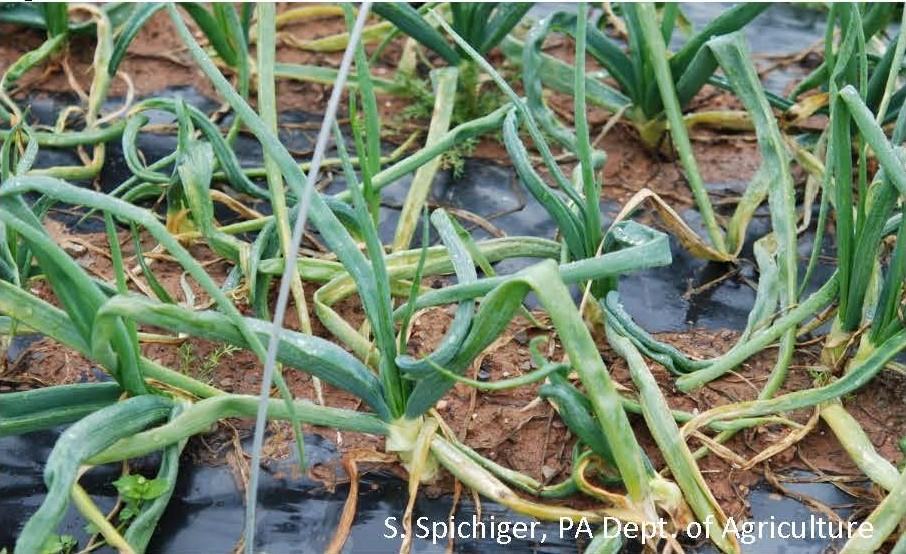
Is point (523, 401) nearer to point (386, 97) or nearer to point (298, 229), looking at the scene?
point (298, 229)

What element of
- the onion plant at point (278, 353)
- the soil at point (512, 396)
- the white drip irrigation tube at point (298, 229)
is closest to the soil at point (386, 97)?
the soil at point (512, 396)

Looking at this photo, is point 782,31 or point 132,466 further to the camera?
point 782,31

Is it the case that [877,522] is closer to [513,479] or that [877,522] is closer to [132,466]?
[513,479]

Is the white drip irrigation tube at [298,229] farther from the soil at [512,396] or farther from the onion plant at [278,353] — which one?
the soil at [512,396]

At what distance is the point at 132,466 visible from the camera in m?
1.49

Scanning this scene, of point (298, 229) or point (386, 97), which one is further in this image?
point (386, 97)

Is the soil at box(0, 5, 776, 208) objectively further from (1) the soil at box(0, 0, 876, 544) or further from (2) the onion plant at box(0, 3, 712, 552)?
(2) the onion plant at box(0, 3, 712, 552)

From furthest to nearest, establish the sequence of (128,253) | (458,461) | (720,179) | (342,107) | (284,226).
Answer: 1. (342,107)
2. (720,179)
3. (128,253)
4. (284,226)
5. (458,461)

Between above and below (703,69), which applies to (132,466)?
below

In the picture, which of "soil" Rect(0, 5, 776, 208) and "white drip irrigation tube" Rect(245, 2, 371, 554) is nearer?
"white drip irrigation tube" Rect(245, 2, 371, 554)

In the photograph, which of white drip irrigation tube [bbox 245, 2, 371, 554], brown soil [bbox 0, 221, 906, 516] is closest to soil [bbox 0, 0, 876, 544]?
brown soil [bbox 0, 221, 906, 516]

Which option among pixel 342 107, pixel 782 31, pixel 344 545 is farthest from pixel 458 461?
pixel 782 31

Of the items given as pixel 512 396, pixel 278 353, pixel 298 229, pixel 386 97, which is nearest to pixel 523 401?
pixel 512 396

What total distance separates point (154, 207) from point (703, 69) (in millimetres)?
1006
